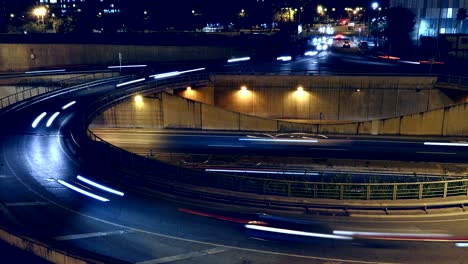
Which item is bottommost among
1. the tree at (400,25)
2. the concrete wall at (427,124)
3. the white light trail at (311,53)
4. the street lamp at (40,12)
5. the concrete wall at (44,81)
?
→ the concrete wall at (427,124)

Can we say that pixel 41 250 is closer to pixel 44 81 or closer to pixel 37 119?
pixel 37 119

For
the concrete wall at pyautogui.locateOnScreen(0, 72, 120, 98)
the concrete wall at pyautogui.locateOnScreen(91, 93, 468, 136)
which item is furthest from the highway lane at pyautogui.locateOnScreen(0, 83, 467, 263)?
the concrete wall at pyautogui.locateOnScreen(0, 72, 120, 98)

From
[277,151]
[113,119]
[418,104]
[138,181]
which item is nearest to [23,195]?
[138,181]

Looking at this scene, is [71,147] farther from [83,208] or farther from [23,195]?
[83,208]

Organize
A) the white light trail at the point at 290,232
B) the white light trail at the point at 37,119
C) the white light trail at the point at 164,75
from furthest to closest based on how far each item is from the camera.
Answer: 1. the white light trail at the point at 164,75
2. the white light trail at the point at 37,119
3. the white light trail at the point at 290,232

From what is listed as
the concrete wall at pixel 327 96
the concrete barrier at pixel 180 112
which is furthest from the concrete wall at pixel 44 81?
the concrete barrier at pixel 180 112

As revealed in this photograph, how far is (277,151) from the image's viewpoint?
3906cm

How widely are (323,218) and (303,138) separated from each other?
73.5 ft

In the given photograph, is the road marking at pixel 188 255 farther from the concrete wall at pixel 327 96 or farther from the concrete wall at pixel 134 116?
the concrete wall at pixel 327 96

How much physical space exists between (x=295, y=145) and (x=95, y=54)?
3879 centimetres

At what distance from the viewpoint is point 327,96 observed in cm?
5138

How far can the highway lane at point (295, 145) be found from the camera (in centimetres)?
3822

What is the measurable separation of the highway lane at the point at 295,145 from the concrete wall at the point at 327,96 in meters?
8.49

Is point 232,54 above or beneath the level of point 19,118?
above
